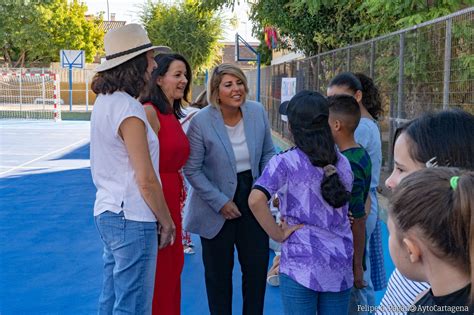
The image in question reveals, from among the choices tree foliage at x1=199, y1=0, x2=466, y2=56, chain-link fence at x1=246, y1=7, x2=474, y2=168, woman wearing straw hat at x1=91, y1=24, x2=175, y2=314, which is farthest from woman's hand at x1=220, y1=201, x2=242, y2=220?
tree foliage at x1=199, y1=0, x2=466, y2=56

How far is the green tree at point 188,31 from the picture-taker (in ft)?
114

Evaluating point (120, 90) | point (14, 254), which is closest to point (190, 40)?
point (14, 254)

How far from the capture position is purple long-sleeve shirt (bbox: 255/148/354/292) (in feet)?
8.32

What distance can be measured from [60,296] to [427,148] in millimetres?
3578

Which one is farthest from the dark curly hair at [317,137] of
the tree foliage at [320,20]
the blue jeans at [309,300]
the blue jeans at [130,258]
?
the tree foliage at [320,20]

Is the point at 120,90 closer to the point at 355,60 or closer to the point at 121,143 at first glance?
the point at 121,143

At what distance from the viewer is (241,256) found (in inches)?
143

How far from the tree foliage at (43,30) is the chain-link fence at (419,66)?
122 ft

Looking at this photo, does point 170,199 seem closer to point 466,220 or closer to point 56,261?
point 466,220

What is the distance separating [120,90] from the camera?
2.78 m

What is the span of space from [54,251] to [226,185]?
2.90 meters

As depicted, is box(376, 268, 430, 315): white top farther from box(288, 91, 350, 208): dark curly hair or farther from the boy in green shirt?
the boy in green shirt

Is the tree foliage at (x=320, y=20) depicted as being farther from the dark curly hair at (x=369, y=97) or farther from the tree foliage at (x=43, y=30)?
the tree foliage at (x=43, y=30)

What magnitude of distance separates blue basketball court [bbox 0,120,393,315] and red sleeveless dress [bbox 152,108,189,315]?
83 cm
